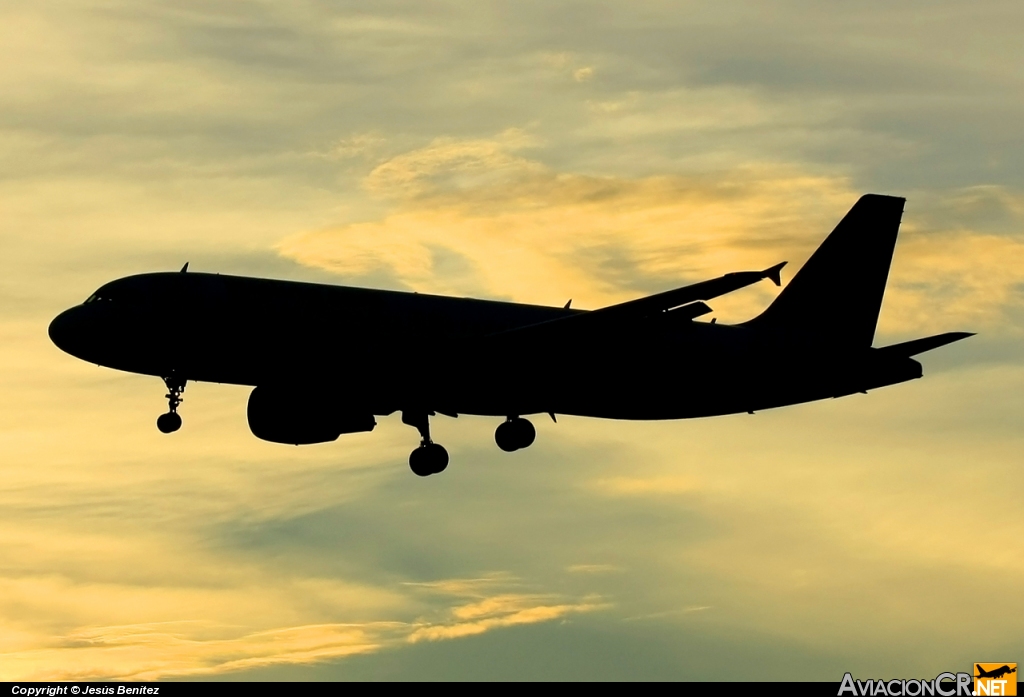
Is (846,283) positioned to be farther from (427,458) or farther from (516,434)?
(427,458)

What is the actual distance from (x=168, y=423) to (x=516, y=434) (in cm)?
1365

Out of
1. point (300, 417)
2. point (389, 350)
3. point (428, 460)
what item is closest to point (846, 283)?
point (428, 460)

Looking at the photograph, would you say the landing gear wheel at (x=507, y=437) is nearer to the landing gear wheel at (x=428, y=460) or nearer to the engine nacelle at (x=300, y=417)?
the landing gear wheel at (x=428, y=460)

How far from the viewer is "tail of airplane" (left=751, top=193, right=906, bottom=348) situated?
66.8m

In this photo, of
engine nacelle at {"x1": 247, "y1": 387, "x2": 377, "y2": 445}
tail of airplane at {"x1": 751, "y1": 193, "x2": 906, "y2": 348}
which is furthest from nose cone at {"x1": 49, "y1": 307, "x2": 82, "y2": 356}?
tail of airplane at {"x1": 751, "y1": 193, "x2": 906, "y2": 348}

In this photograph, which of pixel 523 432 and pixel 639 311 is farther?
pixel 523 432

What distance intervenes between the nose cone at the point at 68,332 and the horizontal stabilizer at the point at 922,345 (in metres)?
31.9

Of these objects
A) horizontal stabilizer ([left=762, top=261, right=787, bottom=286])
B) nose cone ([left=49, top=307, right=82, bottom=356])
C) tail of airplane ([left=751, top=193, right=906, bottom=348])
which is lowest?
horizontal stabilizer ([left=762, top=261, right=787, bottom=286])

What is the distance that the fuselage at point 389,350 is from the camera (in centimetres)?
5675

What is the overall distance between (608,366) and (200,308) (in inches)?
643

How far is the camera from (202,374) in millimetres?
57031

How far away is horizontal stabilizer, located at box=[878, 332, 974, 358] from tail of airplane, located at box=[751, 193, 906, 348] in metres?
3.70

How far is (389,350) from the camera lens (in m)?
58.1

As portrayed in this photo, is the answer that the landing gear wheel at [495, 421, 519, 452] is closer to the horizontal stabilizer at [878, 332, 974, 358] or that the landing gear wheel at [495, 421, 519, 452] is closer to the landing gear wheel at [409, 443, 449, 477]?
the landing gear wheel at [409, 443, 449, 477]
